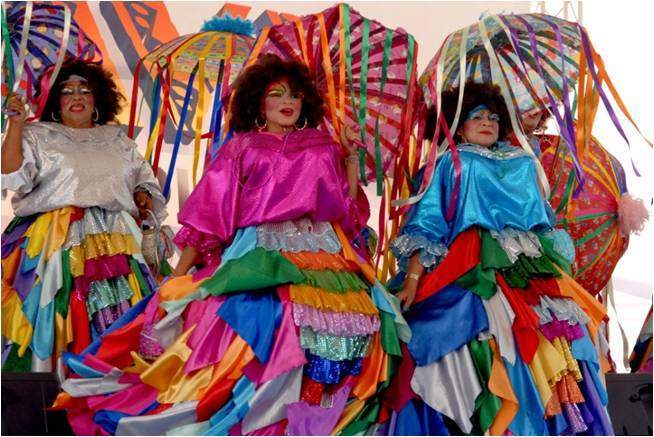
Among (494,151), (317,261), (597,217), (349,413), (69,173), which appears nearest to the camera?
(349,413)

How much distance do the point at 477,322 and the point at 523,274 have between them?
0.29 metres

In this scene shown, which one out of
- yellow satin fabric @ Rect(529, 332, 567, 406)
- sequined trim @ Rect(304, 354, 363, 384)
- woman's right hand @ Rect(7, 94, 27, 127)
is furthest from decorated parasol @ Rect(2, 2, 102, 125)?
yellow satin fabric @ Rect(529, 332, 567, 406)

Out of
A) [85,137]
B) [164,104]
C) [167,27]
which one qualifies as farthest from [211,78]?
[167,27]

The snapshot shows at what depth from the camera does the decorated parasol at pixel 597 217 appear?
473 centimetres

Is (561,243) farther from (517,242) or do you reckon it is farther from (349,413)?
(349,413)

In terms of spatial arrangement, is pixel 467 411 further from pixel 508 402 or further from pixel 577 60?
pixel 577 60

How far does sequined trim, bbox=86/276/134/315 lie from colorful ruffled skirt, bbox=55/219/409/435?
0.55 m

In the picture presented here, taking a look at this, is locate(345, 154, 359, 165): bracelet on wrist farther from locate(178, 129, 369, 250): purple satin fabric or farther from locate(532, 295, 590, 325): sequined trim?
locate(532, 295, 590, 325): sequined trim

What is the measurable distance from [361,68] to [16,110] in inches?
61.2

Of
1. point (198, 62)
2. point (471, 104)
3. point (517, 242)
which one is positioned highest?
point (471, 104)

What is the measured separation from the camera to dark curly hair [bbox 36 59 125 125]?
14.7ft

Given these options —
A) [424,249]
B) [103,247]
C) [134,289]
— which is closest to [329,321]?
[424,249]

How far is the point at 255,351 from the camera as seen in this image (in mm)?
3322

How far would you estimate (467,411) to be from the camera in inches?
135
